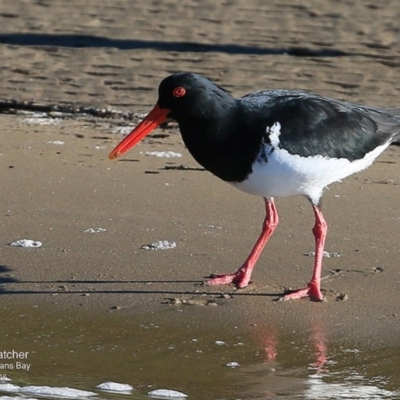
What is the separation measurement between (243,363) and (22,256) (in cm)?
167

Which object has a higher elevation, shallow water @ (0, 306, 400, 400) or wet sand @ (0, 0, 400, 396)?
wet sand @ (0, 0, 400, 396)

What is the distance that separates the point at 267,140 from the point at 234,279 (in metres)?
0.78

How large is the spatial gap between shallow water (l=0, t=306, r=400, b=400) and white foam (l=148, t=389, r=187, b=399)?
0.03 meters

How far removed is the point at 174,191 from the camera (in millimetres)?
7086

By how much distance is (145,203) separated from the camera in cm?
690

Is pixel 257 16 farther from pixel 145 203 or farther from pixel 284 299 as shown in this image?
pixel 284 299

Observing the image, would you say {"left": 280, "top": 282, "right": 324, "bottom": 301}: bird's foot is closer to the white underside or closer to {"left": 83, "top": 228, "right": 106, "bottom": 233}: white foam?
the white underside

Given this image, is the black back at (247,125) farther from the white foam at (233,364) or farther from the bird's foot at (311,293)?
the white foam at (233,364)

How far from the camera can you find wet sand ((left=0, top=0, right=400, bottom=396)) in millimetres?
5586

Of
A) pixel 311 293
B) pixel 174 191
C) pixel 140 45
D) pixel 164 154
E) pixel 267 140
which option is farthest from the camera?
pixel 140 45

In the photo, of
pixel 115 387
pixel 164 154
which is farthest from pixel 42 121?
pixel 115 387

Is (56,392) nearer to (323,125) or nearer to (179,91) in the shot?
(179,91)

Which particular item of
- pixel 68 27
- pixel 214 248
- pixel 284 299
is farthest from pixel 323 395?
pixel 68 27

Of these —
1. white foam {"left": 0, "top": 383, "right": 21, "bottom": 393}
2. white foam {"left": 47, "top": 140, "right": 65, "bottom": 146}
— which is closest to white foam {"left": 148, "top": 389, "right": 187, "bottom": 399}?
white foam {"left": 0, "top": 383, "right": 21, "bottom": 393}
